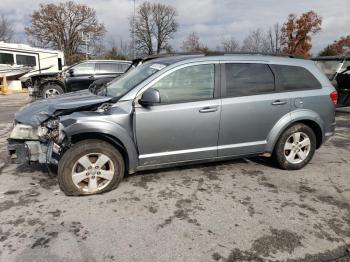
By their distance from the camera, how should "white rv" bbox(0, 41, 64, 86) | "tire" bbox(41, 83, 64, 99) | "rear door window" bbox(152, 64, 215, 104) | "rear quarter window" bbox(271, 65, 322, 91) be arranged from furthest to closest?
"white rv" bbox(0, 41, 64, 86) < "tire" bbox(41, 83, 64, 99) < "rear quarter window" bbox(271, 65, 322, 91) < "rear door window" bbox(152, 64, 215, 104)

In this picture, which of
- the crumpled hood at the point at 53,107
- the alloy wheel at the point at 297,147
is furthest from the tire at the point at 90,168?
the alloy wheel at the point at 297,147

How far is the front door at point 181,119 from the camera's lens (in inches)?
157

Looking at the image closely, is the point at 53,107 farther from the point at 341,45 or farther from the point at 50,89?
the point at 341,45

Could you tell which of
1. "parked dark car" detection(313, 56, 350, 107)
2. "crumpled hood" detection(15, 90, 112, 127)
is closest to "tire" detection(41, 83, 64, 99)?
"crumpled hood" detection(15, 90, 112, 127)

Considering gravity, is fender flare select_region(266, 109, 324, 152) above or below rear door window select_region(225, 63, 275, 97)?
below

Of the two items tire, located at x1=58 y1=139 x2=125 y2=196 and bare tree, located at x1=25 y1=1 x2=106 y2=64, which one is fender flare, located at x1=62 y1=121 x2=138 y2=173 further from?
bare tree, located at x1=25 y1=1 x2=106 y2=64

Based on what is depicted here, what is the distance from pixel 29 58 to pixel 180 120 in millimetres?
18807

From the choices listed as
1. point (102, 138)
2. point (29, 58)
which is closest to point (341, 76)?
point (102, 138)

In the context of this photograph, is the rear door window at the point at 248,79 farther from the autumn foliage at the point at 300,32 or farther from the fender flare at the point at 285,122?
the autumn foliage at the point at 300,32

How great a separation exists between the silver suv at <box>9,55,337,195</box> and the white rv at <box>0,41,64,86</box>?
16.3 meters

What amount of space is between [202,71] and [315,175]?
235 cm

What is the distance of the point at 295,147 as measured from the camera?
4.85 m

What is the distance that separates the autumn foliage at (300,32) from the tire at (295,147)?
134 feet

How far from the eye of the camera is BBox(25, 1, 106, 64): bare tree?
1831 inches
